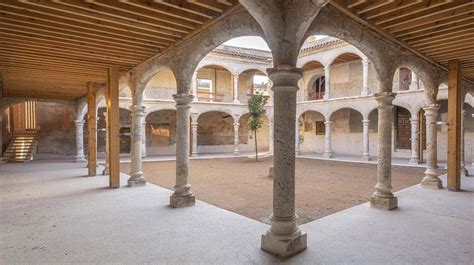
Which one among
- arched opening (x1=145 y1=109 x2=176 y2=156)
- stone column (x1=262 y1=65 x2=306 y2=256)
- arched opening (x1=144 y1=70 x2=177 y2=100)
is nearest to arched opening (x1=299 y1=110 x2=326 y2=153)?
arched opening (x1=145 y1=109 x2=176 y2=156)

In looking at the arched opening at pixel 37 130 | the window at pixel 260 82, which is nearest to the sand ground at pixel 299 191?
the arched opening at pixel 37 130

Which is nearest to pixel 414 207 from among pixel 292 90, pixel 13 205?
pixel 292 90

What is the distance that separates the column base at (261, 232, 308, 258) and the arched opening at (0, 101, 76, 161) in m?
16.1

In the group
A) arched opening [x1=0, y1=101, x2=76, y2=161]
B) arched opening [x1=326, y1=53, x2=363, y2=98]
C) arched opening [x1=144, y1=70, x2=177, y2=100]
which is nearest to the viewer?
arched opening [x1=0, y1=101, x2=76, y2=161]

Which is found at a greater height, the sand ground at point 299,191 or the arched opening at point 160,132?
the arched opening at point 160,132

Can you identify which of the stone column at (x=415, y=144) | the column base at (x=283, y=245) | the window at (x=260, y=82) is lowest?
the column base at (x=283, y=245)

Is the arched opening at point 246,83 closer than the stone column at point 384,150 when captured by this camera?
No

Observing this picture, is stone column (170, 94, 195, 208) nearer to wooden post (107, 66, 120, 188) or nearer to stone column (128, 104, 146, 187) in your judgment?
stone column (128, 104, 146, 187)

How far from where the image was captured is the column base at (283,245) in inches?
126

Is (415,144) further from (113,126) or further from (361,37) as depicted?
(113,126)

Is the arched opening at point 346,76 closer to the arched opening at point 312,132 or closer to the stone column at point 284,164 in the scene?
the arched opening at point 312,132

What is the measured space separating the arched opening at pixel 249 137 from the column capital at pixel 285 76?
18.6 m

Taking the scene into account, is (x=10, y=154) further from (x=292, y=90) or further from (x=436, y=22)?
(x=436, y=22)

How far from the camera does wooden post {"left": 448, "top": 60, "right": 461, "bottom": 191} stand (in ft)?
22.1
